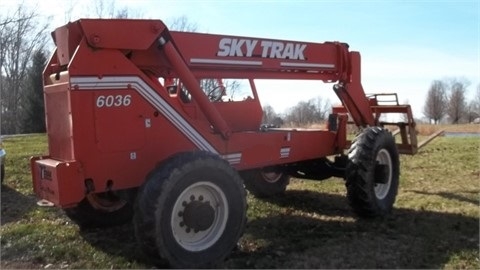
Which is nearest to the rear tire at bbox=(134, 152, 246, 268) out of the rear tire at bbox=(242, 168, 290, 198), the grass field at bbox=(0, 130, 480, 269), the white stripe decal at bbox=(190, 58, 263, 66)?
the grass field at bbox=(0, 130, 480, 269)

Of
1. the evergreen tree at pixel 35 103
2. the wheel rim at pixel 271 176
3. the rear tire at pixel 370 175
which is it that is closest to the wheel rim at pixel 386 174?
the rear tire at pixel 370 175

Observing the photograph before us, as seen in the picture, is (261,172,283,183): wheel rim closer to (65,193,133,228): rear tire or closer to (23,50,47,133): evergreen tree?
(65,193,133,228): rear tire

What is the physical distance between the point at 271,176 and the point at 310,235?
8.63ft

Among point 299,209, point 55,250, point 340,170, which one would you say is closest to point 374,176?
point 340,170

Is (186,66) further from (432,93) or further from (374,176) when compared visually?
(432,93)

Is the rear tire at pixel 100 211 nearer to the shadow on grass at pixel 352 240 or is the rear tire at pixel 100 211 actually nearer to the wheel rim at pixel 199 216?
the wheel rim at pixel 199 216

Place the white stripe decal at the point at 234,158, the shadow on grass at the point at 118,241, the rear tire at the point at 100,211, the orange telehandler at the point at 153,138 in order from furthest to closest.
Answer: the rear tire at the point at 100,211 → the white stripe decal at the point at 234,158 → the shadow on grass at the point at 118,241 → the orange telehandler at the point at 153,138

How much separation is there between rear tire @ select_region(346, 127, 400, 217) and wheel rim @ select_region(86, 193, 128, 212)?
3.07m

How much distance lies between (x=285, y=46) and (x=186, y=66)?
180cm

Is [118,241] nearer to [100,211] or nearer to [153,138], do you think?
[100,211]

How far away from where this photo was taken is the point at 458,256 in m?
5.61

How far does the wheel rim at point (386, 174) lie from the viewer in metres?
7.68

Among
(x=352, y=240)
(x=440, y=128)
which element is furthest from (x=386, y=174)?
(x=440, y=128)

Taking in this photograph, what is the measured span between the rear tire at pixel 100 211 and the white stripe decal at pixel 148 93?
4.46 feet
